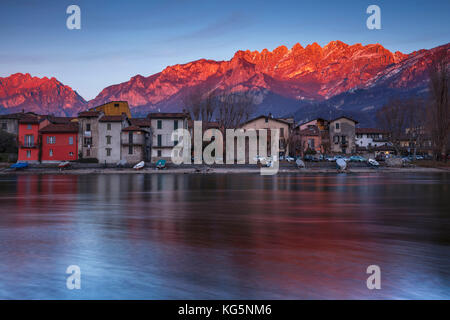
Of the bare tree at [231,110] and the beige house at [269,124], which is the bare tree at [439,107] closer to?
the beige house at [269,124]

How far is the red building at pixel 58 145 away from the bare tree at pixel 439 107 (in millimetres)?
69479

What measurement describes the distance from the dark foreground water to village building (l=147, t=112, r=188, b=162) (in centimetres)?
6250

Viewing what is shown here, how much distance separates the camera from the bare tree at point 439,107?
7031cm

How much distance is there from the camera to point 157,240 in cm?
1222

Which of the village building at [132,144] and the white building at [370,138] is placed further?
the white building at [370,138]

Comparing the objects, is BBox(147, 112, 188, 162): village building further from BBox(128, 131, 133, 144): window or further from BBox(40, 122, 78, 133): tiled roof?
BBox(40, 122, 78, 133): tiled roof

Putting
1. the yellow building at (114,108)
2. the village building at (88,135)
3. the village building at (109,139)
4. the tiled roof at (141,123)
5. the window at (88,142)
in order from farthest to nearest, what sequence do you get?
the yellow building at (114,108) → the tiled roof at (141,123) → the village building at (109,139) → the window at (88,142) → the village building at (88,135)

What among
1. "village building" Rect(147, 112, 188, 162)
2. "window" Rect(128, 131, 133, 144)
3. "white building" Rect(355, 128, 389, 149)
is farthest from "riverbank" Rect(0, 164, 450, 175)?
"white building" Rect(355, 128, 389, 149)

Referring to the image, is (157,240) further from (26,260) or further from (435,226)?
(435,226)

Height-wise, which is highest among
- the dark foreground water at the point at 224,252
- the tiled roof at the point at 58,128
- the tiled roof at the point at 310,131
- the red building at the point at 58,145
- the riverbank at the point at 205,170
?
the tiled roof at the point at 310,131

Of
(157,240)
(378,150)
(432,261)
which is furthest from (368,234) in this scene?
(378,150)

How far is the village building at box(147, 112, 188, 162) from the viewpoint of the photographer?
82312 mm

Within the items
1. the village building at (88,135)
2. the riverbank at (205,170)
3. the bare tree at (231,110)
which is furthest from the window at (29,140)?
the bare tree at (231,110)
